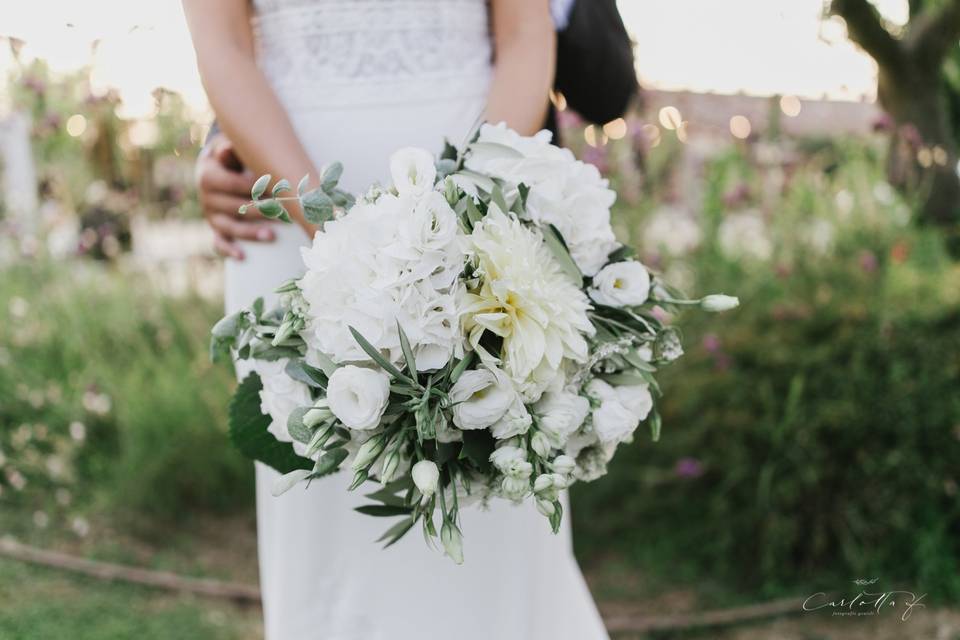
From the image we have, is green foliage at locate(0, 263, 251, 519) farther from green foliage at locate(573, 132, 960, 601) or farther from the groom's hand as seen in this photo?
the groom's hand

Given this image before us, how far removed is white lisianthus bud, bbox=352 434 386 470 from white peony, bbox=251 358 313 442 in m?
0.12

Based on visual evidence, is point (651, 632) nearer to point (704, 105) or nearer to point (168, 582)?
point (168, 582)

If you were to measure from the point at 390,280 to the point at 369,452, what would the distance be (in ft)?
0.69

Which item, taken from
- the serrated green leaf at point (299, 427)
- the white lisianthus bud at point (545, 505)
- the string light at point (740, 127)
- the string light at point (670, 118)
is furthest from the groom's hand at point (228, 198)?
the string light at point (740, 127)

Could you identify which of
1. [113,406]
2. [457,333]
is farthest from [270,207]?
[113,406]

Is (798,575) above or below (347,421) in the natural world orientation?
below

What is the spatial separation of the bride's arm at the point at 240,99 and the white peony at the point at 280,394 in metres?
0.30

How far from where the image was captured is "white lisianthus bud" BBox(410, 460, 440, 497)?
101 cm

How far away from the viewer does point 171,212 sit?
194 inches

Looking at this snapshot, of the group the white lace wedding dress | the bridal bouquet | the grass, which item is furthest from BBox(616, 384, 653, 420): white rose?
the grass

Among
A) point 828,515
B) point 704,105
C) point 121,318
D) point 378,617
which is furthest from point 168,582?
point 704,105

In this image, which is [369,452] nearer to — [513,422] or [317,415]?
[317,415]

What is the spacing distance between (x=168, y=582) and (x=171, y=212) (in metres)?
2.49

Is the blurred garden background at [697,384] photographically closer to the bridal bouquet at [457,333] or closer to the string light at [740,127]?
the string light at [740,127]
